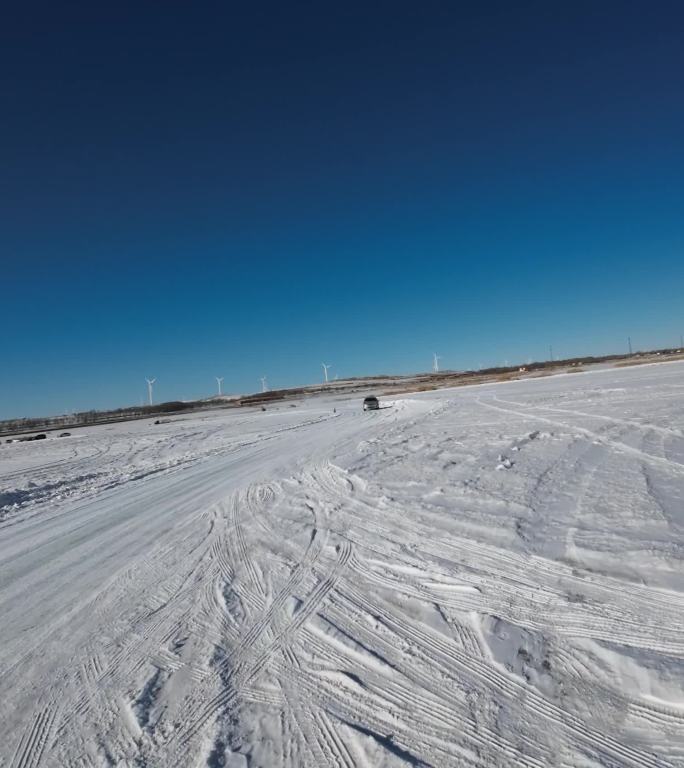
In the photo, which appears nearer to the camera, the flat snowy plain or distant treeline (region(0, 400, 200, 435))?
the flat snowy plain

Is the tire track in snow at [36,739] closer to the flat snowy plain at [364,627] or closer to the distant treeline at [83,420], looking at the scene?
the flat snowy plain at [364,627]

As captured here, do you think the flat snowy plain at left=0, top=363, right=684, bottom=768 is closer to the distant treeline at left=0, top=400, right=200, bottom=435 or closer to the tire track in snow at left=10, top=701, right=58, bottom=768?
the tire track in snow at left=10, top=701, right=58, bottom=768

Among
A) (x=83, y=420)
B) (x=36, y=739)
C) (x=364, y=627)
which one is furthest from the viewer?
(x=83, y=420)

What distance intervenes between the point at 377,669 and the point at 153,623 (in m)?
2.30

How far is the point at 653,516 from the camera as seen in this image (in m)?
6.16

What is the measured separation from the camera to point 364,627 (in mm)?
4242

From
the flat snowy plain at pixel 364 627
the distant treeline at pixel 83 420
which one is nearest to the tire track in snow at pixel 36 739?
the flat snowy plain at pixel 364 627

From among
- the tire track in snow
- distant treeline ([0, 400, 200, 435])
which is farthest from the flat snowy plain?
→ distant treeline ([0, 400, 200, 435])

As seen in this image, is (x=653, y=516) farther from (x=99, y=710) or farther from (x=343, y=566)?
(x=99, y=710)

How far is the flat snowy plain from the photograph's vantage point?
2.98 metres

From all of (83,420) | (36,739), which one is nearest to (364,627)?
(36,739)

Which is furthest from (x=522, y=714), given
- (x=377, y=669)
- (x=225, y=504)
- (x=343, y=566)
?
(x=225, y=504)

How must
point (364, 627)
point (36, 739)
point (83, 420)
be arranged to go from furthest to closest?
point (83, 420)
point (364, 627)
point (36, 739)

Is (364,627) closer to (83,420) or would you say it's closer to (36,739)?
(36,739)
